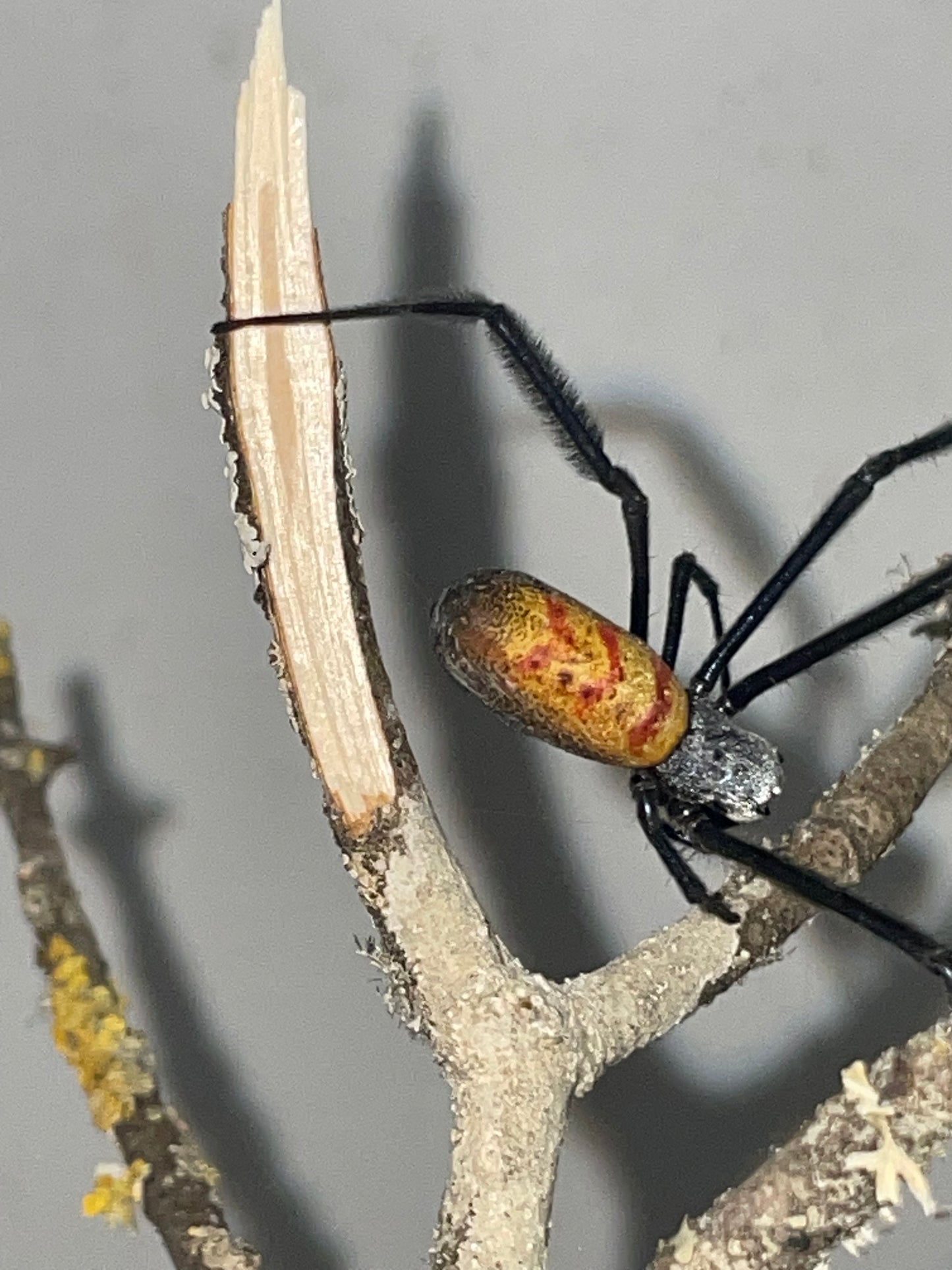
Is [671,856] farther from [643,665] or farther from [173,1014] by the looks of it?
[173,1014]

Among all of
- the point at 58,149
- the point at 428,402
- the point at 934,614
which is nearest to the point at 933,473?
the point at 934,614

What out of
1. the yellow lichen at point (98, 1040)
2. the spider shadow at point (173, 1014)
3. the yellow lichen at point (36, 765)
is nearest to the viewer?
the yellow lichen at point (98, 1040)

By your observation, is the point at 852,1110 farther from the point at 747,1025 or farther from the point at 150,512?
the point at 150,512

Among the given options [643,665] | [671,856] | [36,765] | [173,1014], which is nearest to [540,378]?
[643,665]

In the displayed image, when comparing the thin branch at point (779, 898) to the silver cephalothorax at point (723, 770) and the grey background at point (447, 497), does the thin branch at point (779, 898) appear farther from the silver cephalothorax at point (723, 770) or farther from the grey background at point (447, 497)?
the grey background at point (447, 497)

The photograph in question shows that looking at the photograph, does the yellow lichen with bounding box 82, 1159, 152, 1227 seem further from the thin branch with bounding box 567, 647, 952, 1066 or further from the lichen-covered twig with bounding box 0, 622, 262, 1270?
the thin branch with bounding box 567, 647, 952, 1066

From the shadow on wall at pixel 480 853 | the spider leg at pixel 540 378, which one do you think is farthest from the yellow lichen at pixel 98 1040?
the spider leg at pixel 540 378

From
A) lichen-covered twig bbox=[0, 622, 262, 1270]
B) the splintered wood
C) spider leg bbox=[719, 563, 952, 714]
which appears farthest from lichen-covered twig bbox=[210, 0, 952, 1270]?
spider leg bbox=[719, 563, 952, 714]
